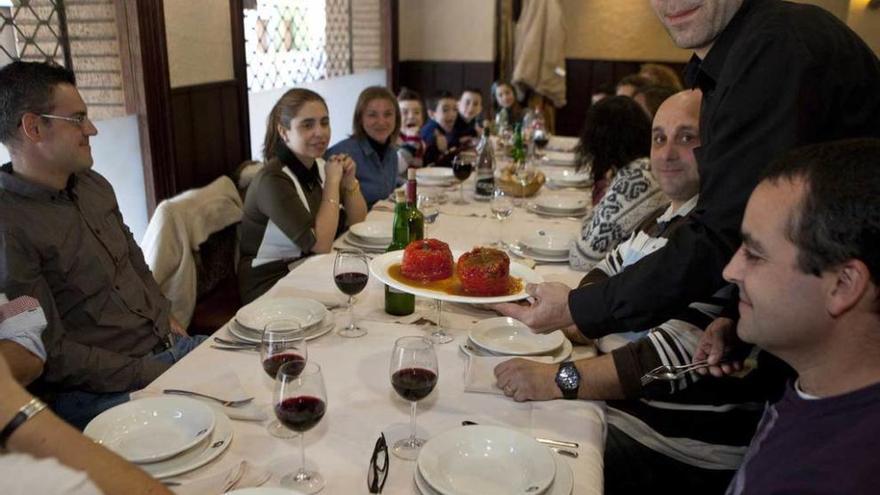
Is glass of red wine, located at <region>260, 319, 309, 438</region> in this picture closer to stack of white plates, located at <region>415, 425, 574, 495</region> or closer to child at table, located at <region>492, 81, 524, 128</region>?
stack of white plates, located at <region>415, 425, 574, 495</region>

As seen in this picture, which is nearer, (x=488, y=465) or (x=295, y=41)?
(x=488, y=465)

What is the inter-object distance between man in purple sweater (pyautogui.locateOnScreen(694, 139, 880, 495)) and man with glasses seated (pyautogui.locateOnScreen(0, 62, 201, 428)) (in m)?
1.53

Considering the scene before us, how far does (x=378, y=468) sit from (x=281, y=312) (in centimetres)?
65

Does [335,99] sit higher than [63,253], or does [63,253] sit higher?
[335,99]

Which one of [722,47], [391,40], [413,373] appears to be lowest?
[413,373]

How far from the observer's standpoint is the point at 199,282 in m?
2.82

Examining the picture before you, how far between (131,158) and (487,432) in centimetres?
243

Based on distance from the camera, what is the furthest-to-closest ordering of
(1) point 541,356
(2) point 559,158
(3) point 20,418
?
(2) point 559,158, (1) point 541,356, (3) point 20,418

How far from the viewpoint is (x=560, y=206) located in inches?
113

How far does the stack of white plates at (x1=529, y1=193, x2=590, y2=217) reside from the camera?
Result: 2863 millimetres

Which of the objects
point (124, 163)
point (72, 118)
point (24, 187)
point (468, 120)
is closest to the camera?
point (24, 187)

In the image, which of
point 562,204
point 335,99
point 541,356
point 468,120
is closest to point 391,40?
point 335,99

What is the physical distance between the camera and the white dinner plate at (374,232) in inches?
91.6

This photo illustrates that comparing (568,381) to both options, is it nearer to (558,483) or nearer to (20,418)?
(558,483)
